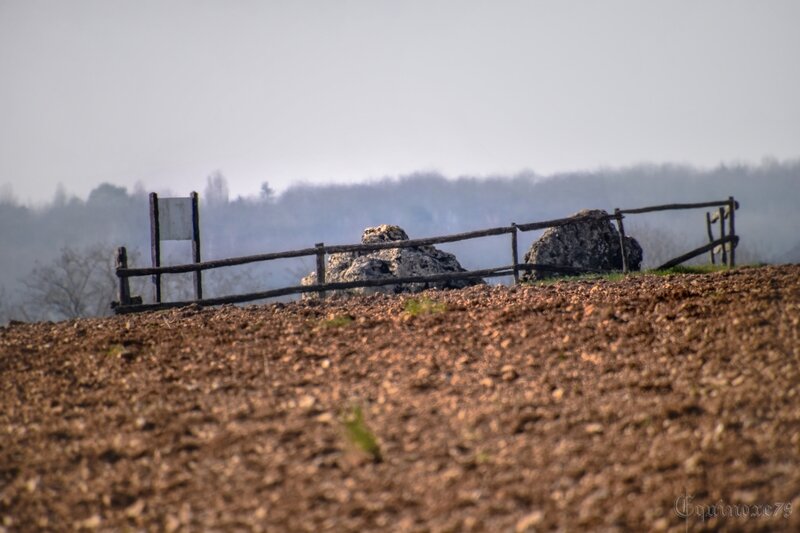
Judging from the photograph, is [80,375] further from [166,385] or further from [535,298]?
[535,298]

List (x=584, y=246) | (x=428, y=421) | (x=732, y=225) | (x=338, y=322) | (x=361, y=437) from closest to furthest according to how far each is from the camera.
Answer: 1. (x=361, y=437)
2. (x=428, y=421)
3. (x=338, y=322)
4. (x=584, y=246)
5. (x=732, y=225)

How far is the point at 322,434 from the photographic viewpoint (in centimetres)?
704

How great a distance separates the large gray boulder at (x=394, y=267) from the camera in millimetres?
17406

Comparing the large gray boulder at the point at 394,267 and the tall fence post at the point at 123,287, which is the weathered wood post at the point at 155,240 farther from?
the large gray boulder at the point at 394,267

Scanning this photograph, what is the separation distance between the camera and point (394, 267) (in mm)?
17812

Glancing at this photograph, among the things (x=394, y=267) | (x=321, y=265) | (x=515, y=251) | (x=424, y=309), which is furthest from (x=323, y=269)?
(x=424, y=309)

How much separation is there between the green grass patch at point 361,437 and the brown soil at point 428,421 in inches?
1.1

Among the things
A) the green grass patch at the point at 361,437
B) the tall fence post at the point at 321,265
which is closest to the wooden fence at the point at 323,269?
the tall fence post at the point at 321,265

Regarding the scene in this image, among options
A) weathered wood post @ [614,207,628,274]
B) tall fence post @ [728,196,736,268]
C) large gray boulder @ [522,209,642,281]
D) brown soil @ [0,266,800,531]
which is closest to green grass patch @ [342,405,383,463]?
brown soil @ [0,266,800,531]

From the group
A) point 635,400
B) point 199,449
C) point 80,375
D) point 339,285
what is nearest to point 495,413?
point 635,400

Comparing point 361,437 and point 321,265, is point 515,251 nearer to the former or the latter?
point 321,265

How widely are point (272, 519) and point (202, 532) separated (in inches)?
17.6

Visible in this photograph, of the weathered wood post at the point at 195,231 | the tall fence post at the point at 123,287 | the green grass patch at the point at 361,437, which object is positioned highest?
the weathered wood post at the point at 195,231

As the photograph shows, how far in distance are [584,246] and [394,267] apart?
16.5 ft
